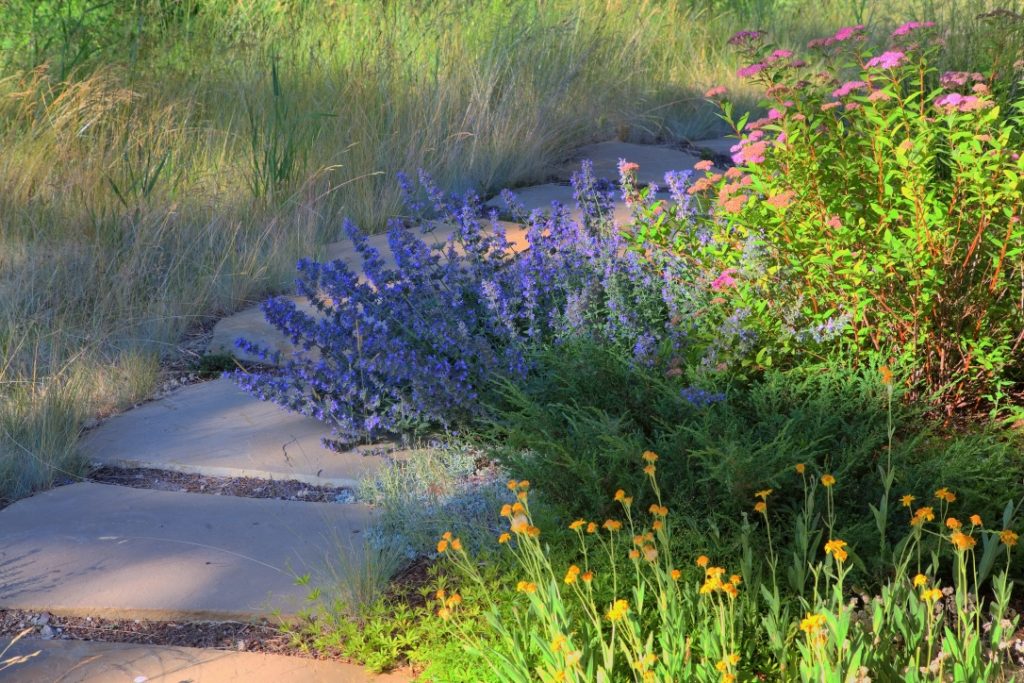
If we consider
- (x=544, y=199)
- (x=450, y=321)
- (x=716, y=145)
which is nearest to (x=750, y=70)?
(x=450, y=321)

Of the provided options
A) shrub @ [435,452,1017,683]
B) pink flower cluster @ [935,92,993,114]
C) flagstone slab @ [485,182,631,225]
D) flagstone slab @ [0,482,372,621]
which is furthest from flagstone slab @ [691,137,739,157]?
shrub @ [435,452,1017,683]

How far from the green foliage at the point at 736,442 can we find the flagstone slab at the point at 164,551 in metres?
0.58

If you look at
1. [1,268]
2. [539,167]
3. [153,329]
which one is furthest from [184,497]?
[539,167]

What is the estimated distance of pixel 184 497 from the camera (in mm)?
3369

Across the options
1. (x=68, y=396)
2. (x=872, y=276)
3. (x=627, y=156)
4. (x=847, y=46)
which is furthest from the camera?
(x=627, y=156)

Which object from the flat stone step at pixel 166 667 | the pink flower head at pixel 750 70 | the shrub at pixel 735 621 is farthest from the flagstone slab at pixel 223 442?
the pink flower head at pixel 750 70

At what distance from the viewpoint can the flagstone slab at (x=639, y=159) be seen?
6844mm

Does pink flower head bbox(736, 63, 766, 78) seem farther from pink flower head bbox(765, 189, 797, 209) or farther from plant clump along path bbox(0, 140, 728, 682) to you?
plant clump along path bbox(0, 140, 728, 682)

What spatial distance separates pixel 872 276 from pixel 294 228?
3269mm

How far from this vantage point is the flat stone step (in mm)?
2418

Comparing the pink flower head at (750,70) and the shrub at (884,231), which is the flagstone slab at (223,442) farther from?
the pink flower head at (750,70)

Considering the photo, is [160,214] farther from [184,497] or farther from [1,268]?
[184,497]

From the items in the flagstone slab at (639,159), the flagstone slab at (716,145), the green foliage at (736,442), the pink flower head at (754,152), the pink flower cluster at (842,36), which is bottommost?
the flagstone slab at (716,145)

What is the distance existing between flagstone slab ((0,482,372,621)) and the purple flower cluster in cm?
48
